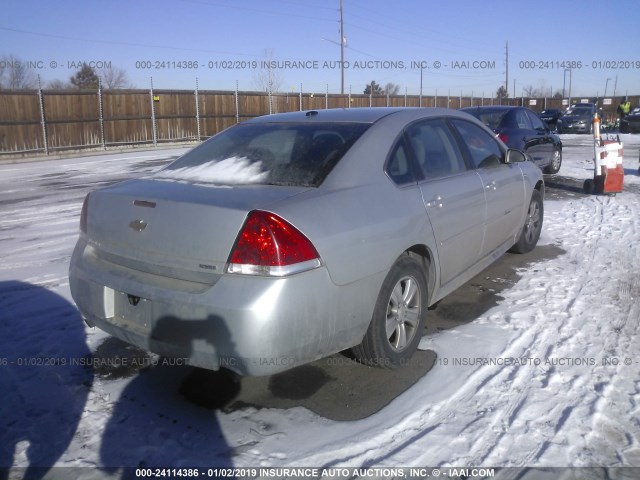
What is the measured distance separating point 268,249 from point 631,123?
3219 centimetres

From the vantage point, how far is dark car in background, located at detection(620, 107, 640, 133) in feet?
95.8

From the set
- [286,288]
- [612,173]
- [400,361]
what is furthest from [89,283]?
[612,173]

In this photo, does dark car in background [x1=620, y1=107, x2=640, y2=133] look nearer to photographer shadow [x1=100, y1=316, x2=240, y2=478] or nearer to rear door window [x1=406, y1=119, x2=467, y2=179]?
rear door window [x1=406, y1=119, x2=467, y2=179]

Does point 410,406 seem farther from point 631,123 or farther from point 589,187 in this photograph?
point 631,123

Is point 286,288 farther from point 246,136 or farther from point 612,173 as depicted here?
point 612,173

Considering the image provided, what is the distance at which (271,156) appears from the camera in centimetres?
352

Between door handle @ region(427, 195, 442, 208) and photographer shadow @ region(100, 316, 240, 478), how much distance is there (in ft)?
5.65

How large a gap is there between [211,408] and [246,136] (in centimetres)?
186

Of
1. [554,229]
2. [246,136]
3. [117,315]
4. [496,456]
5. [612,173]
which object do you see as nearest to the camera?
[496,456]

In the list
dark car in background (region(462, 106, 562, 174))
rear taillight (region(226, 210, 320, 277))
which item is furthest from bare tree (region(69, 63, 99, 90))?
rear taillight (region(226, 210, 320, 277))

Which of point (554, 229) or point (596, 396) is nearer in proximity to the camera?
Result: point (596, 396)

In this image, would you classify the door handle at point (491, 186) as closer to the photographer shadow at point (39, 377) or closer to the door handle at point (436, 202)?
the door handle at point (436, 202)

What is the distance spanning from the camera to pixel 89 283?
319 centimetres

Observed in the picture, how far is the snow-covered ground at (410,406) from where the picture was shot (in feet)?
8.73
